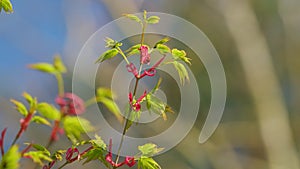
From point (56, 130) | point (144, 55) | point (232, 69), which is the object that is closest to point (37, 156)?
point (56, 130)

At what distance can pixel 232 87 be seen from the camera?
386 cm

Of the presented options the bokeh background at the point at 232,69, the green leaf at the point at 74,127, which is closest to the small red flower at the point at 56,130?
the green leaf at the point at 74,127

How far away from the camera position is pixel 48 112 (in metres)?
0.30

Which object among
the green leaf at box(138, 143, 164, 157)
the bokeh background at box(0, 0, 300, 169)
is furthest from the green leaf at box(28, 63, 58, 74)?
the bokeh background at box(0, 0, 300, 169)

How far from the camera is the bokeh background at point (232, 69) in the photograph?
11.3ft

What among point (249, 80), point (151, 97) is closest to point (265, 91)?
point (249, 80)

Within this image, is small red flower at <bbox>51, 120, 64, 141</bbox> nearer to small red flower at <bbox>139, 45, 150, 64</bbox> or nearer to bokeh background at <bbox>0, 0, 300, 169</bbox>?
small red flower at <bbox>139, 45, 150, 64</bbox>

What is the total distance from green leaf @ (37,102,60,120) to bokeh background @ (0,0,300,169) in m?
3.06

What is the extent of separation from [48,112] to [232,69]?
3.67m

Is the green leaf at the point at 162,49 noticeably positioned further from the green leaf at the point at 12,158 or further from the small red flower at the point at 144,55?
the green leaf at the point at 12,158

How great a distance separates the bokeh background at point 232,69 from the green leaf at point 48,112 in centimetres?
306

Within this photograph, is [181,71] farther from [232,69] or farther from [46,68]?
[232,69]

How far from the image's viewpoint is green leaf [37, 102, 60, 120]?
0.98 ft

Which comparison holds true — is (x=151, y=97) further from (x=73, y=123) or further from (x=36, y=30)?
(x=36, y=30)
